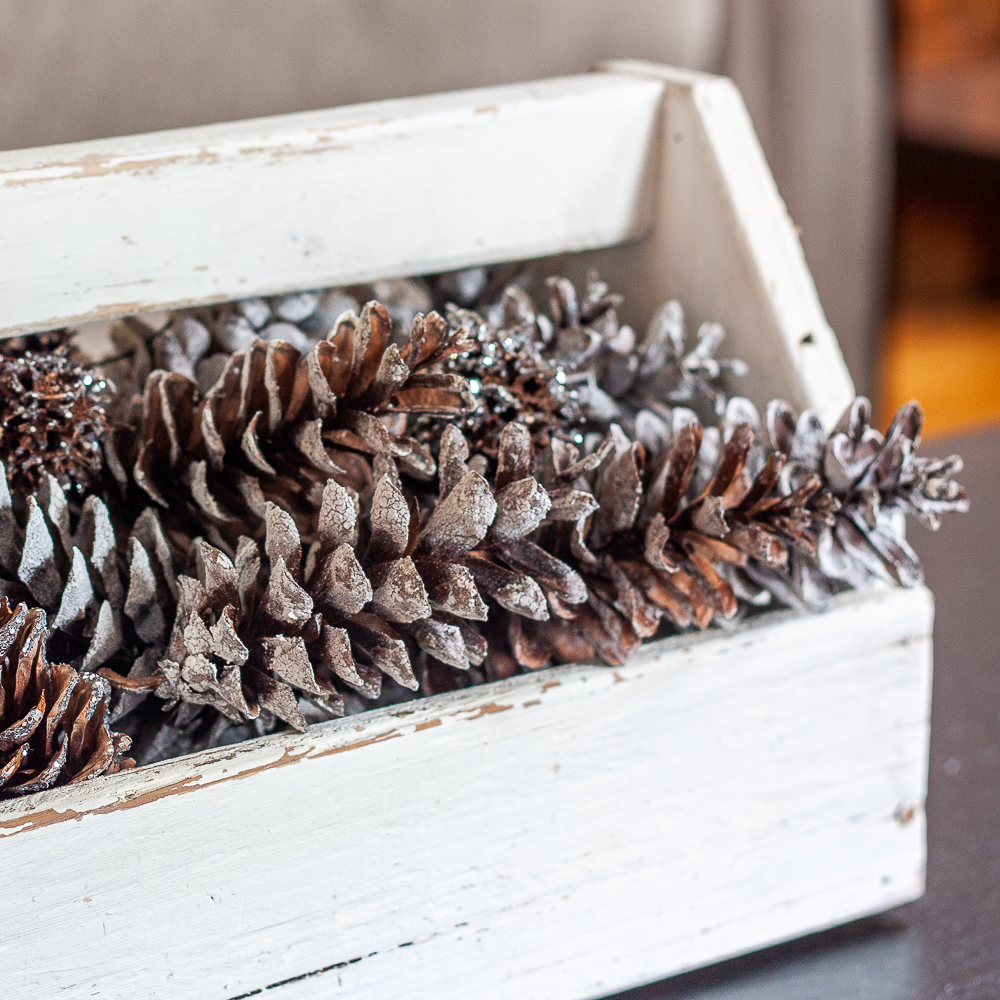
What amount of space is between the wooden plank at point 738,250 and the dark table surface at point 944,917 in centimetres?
17

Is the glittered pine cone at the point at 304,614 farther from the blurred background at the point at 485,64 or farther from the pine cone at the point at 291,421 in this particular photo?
the blurred background at the point at 485,64

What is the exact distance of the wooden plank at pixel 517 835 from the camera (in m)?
0.30

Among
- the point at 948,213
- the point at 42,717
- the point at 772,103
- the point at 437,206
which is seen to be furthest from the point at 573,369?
the point at 948,213

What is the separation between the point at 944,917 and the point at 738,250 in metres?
0.26

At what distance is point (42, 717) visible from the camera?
0.29m

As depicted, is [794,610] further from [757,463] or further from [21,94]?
[21,94]

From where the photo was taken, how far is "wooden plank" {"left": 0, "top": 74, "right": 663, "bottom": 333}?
0.38 meters

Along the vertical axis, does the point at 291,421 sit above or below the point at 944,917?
above

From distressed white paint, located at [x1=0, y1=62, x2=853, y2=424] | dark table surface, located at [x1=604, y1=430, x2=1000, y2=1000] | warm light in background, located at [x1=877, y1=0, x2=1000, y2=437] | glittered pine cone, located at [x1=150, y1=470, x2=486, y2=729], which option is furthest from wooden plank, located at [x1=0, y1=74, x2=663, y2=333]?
warm light in background, located at [x1=877, y1=0, x2=1000, y2=437]

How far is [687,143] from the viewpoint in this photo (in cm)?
46

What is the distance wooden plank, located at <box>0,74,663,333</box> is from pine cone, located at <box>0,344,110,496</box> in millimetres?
43

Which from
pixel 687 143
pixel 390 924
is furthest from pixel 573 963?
pixel 687 143

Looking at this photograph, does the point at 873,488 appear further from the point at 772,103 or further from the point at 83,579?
the point at 772,103

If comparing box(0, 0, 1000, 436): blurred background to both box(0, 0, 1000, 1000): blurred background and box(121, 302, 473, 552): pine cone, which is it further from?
box(121, 302, 473, 552): pine cone
